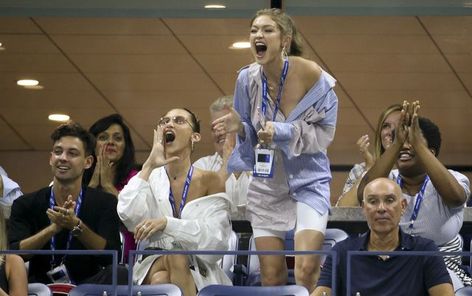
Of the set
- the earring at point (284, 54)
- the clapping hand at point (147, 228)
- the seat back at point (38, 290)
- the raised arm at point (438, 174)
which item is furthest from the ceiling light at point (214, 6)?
the seat back at point (38, 290)

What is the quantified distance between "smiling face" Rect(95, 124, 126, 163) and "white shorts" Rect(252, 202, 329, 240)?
168 cm

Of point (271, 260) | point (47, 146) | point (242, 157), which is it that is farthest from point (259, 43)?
point (47, 146)

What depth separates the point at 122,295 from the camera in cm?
798

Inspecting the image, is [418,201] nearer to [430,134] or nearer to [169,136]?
[430,134]

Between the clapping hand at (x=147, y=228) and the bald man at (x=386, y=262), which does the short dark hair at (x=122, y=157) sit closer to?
the clapping hand at (x=147, y=228)

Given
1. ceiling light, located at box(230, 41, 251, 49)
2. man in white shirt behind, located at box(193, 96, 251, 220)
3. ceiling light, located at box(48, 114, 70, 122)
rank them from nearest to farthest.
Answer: man in white shirt behind, located at box(193, 96, 251, 220), ceiling light, located at box(230, 41, 251, 49), ceiling light, located at box(48, 114, 70, 122)

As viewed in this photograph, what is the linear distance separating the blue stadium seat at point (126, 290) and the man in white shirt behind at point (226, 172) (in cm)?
117

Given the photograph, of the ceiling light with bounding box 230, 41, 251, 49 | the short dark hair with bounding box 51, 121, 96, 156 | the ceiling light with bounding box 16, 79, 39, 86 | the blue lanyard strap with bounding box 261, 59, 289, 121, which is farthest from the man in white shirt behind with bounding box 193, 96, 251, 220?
the ceiling light with bounding box 16, 79, 39, 86

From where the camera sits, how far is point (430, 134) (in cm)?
922

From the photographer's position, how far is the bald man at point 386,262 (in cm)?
785

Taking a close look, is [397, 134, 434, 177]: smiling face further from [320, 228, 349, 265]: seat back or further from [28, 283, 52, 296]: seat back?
[28, 283, 52, 296]: seat back

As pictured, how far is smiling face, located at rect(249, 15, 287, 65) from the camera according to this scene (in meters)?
8.70

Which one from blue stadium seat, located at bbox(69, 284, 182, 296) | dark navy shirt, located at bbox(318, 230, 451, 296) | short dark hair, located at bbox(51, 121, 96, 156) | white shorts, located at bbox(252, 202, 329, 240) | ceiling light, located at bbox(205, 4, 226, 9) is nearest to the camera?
dark navy shirt, located at bbox(318, 230, 451, 296)

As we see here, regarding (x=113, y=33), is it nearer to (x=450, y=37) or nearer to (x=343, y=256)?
(x=450, y=37)
